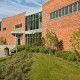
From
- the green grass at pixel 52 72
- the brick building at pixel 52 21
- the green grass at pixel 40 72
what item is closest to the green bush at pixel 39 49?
the brick building at pixel 52 21

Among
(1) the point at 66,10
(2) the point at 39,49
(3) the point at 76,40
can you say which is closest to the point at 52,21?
(2) the point at 39,49

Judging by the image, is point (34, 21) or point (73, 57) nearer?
point (73, 57)

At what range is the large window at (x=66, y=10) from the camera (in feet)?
99.3

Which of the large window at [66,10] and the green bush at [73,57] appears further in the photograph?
the large window at [66,10]

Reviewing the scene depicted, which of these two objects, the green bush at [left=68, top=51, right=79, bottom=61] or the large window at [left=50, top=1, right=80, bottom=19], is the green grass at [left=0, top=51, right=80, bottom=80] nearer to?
the green bush at [left=68, top=51, right=79, bottom=61]

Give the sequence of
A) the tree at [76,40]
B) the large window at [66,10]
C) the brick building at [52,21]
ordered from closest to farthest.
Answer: the tree at [76,40] → the large window at [66,10] → the brick building at [52,21]

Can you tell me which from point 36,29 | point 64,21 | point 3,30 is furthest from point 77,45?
point 3,30

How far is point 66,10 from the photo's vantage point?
33.4 meters

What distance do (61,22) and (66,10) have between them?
2.19 meters

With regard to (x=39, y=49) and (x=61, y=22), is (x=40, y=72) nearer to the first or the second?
(x=61, y=22)

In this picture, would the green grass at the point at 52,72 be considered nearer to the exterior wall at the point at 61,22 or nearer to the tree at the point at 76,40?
the tree at the point at 76,40

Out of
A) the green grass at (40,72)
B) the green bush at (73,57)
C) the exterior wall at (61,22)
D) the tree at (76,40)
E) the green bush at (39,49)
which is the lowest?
the green grass at (40,72)

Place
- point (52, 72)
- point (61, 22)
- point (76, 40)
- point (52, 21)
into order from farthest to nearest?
point (52, 21)
point (61, 22)
point (76, 40)
point (52, 72)

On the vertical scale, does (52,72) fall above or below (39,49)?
below
